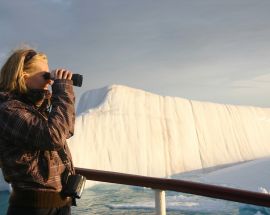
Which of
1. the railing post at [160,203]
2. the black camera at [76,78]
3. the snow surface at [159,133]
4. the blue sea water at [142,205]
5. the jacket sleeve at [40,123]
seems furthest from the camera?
the snow surface at [159,133]

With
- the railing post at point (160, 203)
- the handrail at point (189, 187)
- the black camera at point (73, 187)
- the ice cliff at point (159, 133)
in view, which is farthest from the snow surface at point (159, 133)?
the black camera at point (73, 187)

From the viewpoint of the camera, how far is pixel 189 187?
1922 mm

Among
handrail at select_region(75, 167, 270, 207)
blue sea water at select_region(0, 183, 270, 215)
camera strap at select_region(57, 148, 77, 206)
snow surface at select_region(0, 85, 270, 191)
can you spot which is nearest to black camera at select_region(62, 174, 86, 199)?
camera strap at select_region(57, 148, 77, 206)

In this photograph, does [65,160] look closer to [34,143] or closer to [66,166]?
[66,166]

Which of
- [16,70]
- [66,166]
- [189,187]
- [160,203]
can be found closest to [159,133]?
[160,203]

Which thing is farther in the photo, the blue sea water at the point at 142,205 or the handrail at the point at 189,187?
the blue sea water at the point at 142,205

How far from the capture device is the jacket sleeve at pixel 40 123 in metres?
1.29

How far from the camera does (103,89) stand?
22172 mm

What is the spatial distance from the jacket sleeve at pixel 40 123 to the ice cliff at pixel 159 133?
16903 mm

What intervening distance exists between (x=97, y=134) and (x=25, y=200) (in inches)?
708

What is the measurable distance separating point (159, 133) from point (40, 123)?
70.0 ft

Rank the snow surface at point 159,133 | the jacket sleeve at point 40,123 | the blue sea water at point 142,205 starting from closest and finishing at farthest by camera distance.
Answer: the jacket sleeve at point 40,123 → the blue sea water at point 142,205 → the snow surface at point 159,133

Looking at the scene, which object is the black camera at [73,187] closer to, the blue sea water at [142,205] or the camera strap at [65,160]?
the camera strap at [65,160]

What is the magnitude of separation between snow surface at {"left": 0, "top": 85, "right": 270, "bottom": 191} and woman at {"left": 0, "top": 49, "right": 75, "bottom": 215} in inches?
661
